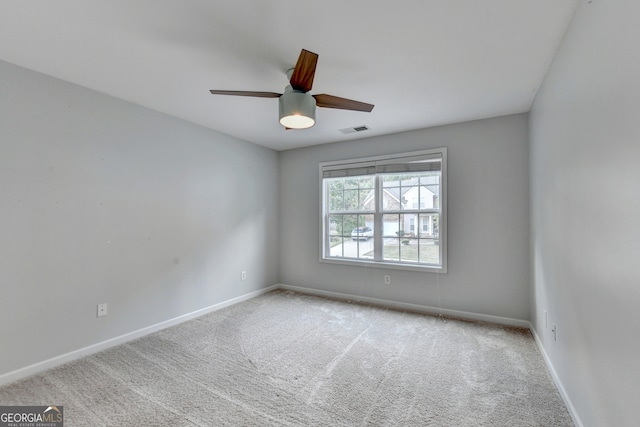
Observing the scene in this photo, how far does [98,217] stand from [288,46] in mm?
2321

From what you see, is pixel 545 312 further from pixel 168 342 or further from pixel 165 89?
pixel 165 89

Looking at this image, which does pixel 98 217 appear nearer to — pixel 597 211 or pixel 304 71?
pixel 304 71

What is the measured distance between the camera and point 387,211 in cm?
392

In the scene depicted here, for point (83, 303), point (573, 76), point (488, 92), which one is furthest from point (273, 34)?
point (83, 303)

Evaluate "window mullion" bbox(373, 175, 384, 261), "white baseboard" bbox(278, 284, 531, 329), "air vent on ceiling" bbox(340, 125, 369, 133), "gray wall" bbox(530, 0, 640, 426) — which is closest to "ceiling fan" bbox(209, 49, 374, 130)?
"gray wall" bbox(530, 0, 640, 426)

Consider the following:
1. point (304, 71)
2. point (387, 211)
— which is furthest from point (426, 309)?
point (304, 71)

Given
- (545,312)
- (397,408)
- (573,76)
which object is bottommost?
(397,408)

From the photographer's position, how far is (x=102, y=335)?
2582 millimetres

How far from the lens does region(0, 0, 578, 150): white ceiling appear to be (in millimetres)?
1587

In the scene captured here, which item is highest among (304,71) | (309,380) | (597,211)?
(304,71)

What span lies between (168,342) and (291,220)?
2510 mm

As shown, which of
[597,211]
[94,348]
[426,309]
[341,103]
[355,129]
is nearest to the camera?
[597,211]

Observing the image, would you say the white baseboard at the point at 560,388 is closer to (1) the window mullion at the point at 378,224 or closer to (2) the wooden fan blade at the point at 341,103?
(1) the window mullion at the point at 378,224

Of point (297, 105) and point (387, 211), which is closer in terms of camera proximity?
point (297, 105)
